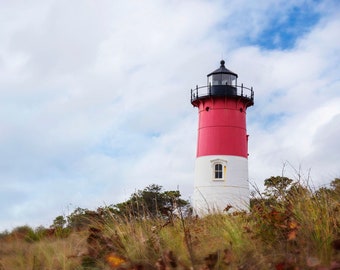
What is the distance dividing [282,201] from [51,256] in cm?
353

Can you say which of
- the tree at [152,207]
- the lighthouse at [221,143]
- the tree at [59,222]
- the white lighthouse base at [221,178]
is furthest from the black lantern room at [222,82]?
the tree at [59,222]

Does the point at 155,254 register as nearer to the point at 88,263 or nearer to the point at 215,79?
the point at 88,263

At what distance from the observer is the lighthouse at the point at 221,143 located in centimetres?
2433

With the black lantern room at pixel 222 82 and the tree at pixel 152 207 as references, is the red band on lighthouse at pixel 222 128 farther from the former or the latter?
the tree at pixel 152 207

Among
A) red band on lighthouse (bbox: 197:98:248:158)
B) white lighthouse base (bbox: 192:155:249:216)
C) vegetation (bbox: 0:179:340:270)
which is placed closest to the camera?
vegetation (bbox: 0:179:340:270)

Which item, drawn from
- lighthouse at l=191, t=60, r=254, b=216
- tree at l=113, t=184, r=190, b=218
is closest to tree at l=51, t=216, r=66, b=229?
→ tree at l=113, t=184, r=190, b=218

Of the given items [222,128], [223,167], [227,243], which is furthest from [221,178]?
[227,243]

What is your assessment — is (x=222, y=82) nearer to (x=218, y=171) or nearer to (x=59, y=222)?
(x=218, y=171)

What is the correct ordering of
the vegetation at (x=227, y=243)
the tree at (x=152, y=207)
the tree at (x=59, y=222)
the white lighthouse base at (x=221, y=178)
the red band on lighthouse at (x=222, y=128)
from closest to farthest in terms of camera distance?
the vegetation at (x=227, y=243), the tree at (x=152, y=207), the tree at (x=59, y=222), the white lighthouse base at (x=221, y=178), the red band on lighthouse at (x=222, y=128)

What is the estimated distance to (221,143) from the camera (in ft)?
80.0

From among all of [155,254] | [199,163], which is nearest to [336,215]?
[155,254]

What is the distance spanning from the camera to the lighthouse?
24.3 meters

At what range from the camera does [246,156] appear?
995 inches

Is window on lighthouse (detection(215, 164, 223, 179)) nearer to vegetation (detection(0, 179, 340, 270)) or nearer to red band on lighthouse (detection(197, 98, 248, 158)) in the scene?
red band on lighthouse (detection(197, 98, 248, 158))
